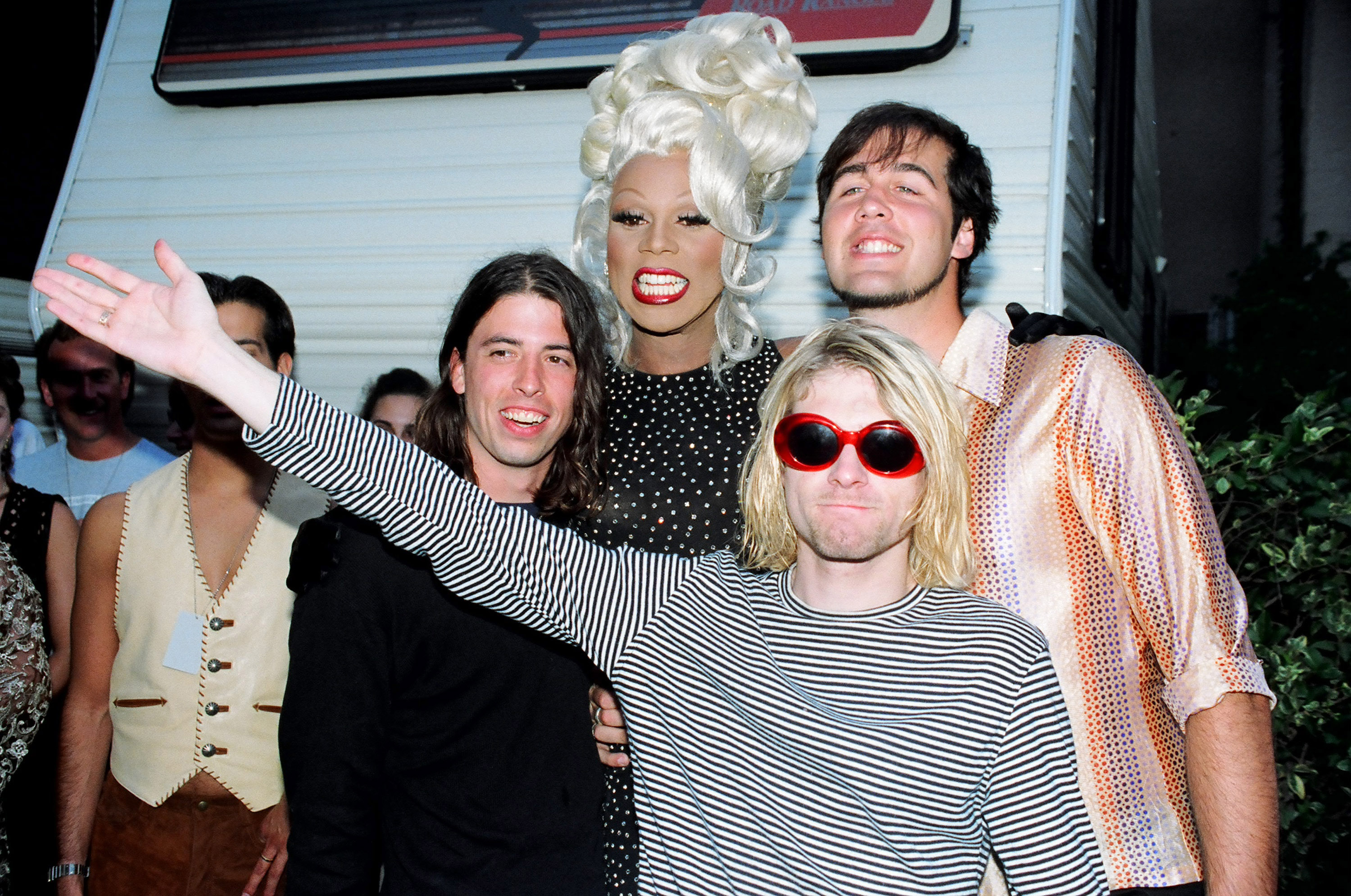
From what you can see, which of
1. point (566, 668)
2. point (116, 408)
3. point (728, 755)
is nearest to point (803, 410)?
point (728, 755)

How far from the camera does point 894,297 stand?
2256mm

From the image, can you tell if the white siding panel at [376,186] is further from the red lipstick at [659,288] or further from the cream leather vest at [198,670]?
the cream leather vest at [198,670]

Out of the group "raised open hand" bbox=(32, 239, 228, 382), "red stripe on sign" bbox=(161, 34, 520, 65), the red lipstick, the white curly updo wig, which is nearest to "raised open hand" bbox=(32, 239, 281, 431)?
"raised open hand" bbox=(32, 239, 228, 382)

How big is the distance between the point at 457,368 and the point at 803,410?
92cm

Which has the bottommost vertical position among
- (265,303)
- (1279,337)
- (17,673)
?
(17,673)

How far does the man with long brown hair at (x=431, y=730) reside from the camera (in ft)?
6.24

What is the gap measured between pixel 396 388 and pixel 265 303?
3.88ft

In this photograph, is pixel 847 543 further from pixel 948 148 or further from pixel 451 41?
pixel 451 41

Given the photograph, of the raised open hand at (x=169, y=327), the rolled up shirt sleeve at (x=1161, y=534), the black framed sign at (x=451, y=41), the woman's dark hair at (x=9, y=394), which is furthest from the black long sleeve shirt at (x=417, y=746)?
the black framed sign at (x=451, y=41)

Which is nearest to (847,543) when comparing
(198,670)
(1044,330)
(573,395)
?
(1044,330)

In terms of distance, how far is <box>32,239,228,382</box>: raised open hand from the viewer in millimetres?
1639

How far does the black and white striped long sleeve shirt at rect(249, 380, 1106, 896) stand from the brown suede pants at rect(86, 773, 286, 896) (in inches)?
53.3

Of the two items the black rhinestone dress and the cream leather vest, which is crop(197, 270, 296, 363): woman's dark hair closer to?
the cream leather vest

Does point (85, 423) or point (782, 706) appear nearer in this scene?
point (782, 706)
